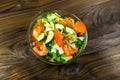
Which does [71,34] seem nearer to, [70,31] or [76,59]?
[70,31]

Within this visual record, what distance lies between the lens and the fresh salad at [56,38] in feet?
3.59

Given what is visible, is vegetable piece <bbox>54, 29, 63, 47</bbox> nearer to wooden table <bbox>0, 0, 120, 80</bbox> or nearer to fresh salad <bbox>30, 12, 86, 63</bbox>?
fresh salad <bbox>30, 12, 86, 63</bbox>

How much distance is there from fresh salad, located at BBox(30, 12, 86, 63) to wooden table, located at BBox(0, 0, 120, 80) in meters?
0.07

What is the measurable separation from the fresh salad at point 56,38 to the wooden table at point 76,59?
7 cm

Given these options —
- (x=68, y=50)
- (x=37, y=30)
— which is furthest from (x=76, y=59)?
(x=37, y=30)

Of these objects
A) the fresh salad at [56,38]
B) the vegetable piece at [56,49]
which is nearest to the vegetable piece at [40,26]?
the fresh salad at [56,38]

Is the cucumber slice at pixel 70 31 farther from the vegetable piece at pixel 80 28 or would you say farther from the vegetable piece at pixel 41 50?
the vegetable piece at pixel 41 50

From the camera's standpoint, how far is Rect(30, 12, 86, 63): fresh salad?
109 centimetres

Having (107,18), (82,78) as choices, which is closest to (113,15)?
(107,18)

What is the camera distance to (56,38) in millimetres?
1094

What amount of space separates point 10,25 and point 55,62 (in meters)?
0.30

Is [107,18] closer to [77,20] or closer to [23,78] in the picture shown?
[77,20]

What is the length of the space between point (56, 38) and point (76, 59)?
0.57ft

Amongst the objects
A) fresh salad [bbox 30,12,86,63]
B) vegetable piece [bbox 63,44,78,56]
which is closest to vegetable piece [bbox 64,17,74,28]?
fresh salad [bbox 30,12,86,63]
